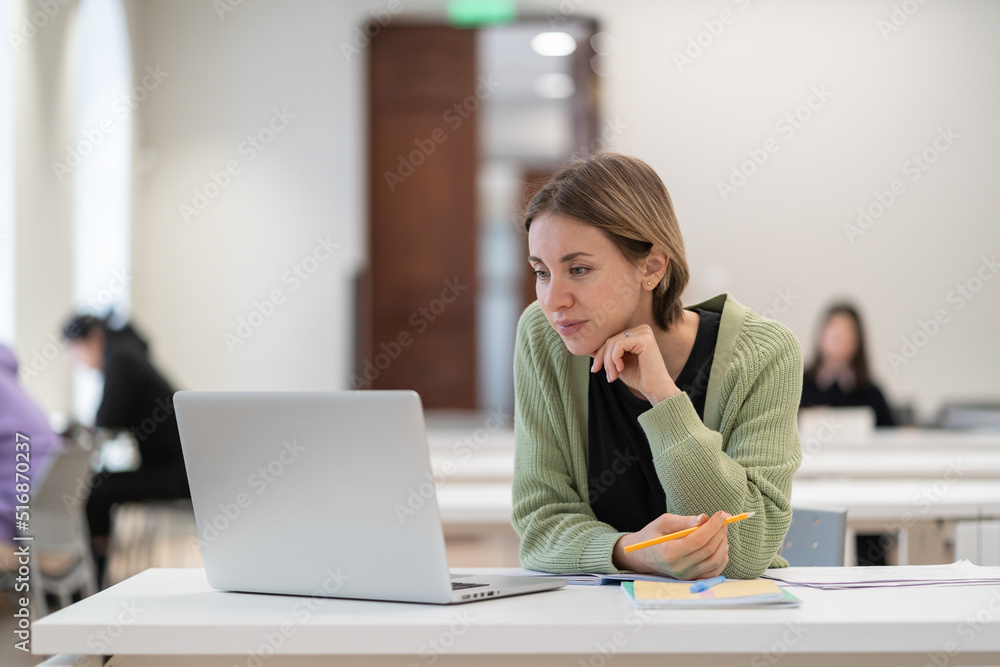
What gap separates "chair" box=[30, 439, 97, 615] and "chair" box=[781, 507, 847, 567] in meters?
2.29

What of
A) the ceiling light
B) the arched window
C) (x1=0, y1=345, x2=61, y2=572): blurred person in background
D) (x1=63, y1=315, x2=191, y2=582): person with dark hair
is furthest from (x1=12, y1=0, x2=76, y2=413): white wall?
the ceiling light

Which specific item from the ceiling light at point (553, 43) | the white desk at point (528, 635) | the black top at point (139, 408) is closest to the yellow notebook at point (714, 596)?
the white desk at point (528, 635)

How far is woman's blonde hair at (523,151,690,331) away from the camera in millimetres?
1479

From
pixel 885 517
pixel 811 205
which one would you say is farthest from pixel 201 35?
pixel 885 517

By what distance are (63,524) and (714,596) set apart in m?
2.70

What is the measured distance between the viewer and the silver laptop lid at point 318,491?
1108 millimetres

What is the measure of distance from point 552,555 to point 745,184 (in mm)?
5575

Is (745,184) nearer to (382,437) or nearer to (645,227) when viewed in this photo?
(645,227)

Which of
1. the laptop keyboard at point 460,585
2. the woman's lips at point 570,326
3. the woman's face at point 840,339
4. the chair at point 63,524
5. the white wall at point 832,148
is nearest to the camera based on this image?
the laptop keyboard at point 460,585

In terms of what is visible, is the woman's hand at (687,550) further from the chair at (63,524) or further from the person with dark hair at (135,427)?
the person with dark hair at (135,427)

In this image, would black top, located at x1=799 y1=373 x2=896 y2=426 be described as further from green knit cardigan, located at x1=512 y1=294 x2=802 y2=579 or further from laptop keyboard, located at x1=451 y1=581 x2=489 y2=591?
laptop keyboard, located at x1=451 y1=581 x2=489 y2=591

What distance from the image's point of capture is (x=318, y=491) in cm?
116

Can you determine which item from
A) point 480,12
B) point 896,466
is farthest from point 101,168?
point 896,466

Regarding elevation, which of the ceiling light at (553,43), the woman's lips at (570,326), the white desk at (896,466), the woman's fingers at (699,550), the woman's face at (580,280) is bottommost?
the white desk at (896,466)
